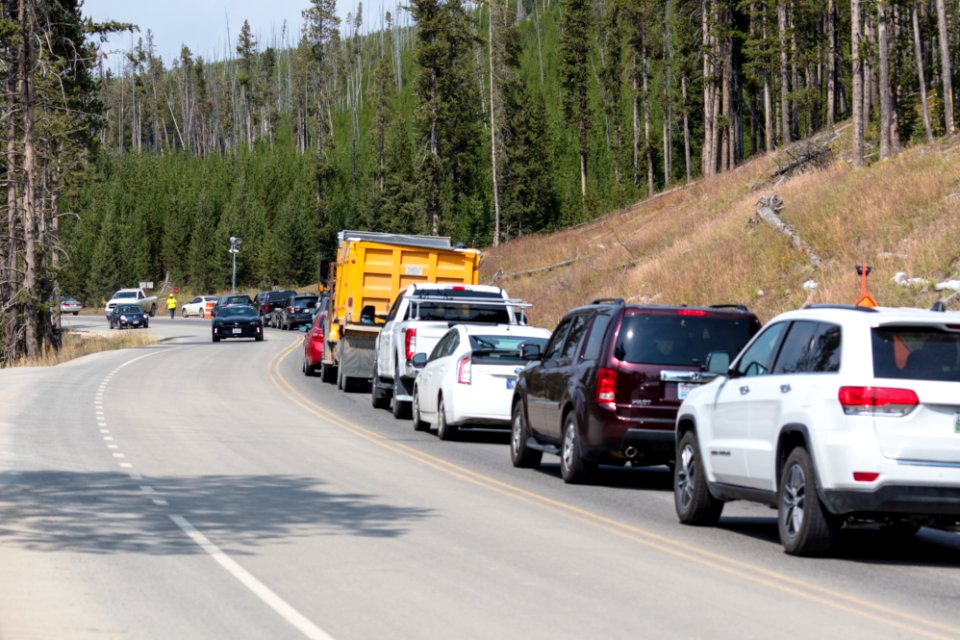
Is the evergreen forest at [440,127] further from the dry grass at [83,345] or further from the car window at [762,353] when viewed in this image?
the car window at [762,353]

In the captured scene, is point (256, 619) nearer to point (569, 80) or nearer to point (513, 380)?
point (513, 380)

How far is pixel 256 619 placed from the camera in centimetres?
763

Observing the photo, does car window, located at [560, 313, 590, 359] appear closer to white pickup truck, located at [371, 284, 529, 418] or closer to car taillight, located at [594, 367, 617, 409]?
car taillight, located at [594, 367, 617, 409]

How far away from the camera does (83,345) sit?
48312 mm

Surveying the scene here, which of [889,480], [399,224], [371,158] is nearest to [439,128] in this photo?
[399,224]

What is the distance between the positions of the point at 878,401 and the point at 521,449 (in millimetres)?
7772

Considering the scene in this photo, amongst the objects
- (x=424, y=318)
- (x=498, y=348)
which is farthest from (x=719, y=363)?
→ (x=424, y=318)

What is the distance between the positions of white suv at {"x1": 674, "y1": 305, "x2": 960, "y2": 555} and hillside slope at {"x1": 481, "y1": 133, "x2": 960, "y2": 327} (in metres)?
15.7

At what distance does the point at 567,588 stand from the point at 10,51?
128ft

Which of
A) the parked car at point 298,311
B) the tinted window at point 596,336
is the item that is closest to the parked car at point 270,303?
the parked car at point 298,311

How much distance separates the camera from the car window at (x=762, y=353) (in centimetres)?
1098

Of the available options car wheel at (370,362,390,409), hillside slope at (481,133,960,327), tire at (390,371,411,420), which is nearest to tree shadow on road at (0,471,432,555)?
tire at (390,371,411,420)

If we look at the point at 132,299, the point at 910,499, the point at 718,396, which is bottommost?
the point at 910,499

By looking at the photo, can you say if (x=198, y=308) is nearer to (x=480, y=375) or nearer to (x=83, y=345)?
(x=83, y=345)
